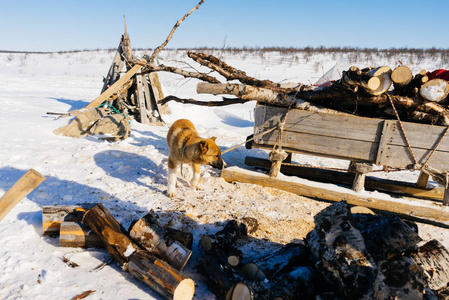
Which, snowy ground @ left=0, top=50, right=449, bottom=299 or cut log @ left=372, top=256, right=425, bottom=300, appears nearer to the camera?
cut log @ left=372, top=256, right=425, bottom=300

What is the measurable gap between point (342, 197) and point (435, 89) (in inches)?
89.0

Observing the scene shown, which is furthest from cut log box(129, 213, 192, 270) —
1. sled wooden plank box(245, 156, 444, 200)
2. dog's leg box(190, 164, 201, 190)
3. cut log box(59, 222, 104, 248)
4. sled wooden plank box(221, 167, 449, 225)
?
sled wooden plank box(245, 156, 444, 200)

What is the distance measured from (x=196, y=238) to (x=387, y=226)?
2.26 metres

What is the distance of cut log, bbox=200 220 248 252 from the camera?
3124 millimetres

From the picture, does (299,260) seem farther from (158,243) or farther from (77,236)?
(77,236)

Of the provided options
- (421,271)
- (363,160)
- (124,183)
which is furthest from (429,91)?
(124,183)

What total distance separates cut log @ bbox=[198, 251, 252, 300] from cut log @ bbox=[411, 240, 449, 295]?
1683 millimetres

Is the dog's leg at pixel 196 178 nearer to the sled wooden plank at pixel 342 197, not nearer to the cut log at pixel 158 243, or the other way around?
the sled wooden plank at pixel 342 197

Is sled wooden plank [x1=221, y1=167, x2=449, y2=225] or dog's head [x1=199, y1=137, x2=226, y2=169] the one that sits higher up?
dog's head [x1=199, y1=137, x2=226, y2=169]

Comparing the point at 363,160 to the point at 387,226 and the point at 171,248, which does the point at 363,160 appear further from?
the point at 171,248

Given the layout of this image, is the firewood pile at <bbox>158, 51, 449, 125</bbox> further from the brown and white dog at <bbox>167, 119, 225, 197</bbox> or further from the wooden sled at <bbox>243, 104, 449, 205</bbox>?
the brown and white dog at <bbox>167, 119, 225, 197</bbox>

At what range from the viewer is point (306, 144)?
17.2ft

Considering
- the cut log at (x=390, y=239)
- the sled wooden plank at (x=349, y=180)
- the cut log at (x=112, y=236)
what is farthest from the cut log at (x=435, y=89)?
the cut log at (x=112, y=236)

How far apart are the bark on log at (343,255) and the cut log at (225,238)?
37.9 inches
